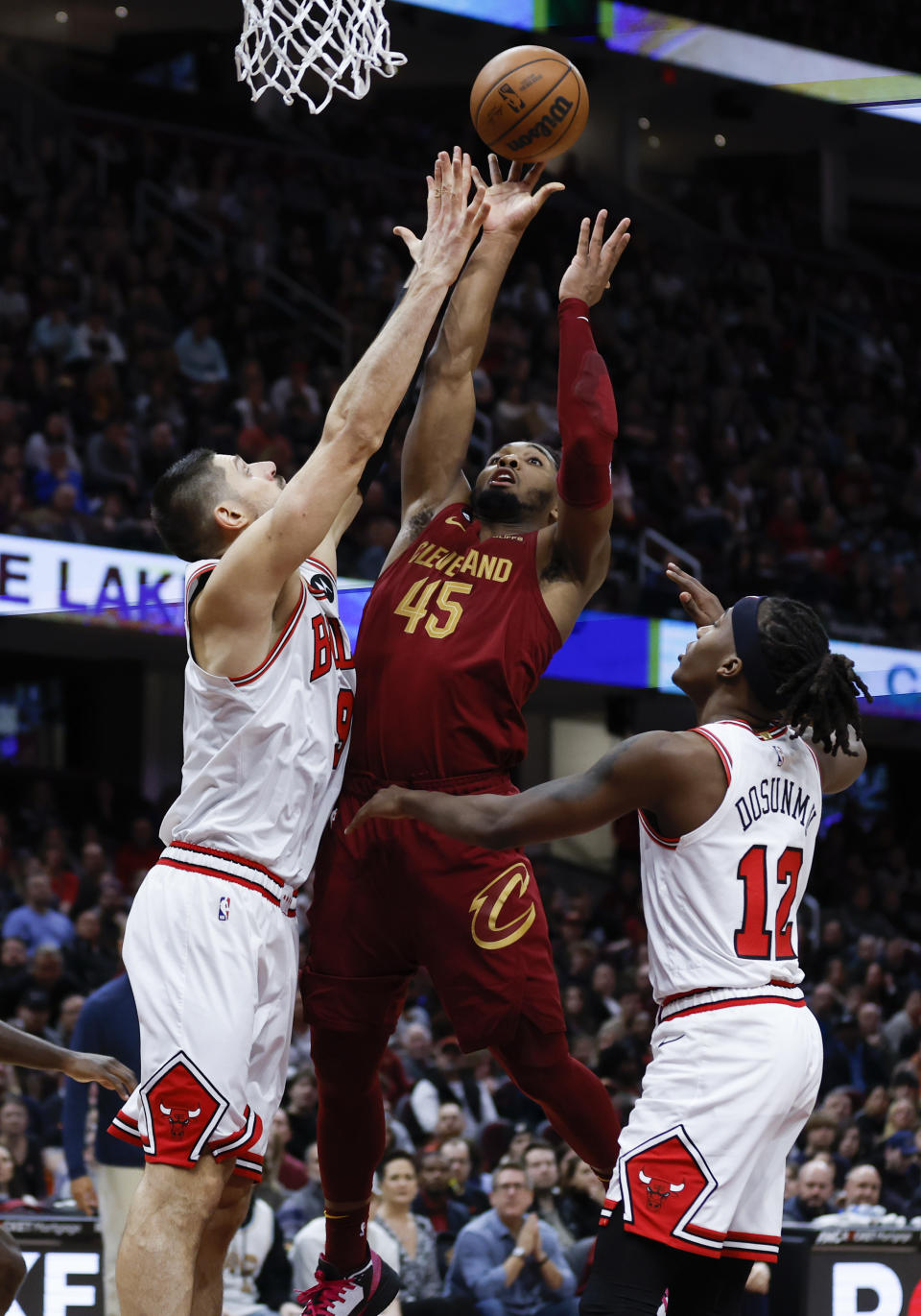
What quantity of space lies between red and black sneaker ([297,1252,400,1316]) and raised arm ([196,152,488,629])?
74.3 inches

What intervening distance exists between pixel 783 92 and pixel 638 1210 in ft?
66.0

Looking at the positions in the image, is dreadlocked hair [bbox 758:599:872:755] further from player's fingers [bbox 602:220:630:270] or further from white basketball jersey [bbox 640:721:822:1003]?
player's fingers [bbox 602:220:630:270]

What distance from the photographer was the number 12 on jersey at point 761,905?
3936mm

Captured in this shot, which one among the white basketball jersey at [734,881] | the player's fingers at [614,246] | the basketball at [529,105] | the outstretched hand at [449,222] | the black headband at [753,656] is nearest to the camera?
the white basketball jersey at [734,881]

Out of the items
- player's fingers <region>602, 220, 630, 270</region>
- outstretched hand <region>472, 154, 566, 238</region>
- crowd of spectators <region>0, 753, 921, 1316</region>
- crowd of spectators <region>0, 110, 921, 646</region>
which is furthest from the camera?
crowd of spectators <region>0, 110, 921, 646</region>

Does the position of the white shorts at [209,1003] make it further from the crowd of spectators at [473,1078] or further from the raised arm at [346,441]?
the crowd of spectators at [473,1078]

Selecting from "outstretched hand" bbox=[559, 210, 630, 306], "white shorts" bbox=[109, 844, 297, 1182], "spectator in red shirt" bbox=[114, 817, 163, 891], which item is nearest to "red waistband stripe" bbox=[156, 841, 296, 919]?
"white shorts" bbox=[109, 844, 297, 1182]

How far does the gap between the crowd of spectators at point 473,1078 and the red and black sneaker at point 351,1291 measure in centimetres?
243

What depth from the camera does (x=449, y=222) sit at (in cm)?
458

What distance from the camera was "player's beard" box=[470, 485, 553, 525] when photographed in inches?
197

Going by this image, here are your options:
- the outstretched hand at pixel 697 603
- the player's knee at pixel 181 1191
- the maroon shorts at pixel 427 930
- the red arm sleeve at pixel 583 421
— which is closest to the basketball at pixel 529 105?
the red arm sleeve at pixel 583 421

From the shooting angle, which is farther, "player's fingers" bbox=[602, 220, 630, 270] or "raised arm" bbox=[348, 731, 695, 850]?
"player's fingers" bbox=[602, 220, 630, 270]

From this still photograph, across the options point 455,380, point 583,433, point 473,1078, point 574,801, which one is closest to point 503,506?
point 455,380

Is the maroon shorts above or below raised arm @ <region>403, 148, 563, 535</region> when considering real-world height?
below
